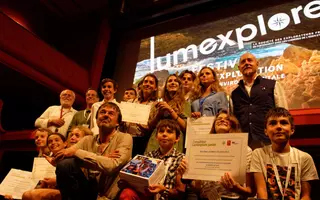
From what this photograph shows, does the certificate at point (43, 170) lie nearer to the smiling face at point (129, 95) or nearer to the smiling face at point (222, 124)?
the smiling face at point (129, 95)

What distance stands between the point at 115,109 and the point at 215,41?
3184mm

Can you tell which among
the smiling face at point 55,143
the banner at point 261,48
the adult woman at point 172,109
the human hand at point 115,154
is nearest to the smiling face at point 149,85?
the adult woman at point 172,109

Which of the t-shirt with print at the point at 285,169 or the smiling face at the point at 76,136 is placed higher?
the smiling face at the point at 76,136

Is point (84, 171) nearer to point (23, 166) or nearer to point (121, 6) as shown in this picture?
point (23, 166)

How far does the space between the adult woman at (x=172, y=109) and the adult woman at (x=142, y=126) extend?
0.57ft

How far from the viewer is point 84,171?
92.4 inches

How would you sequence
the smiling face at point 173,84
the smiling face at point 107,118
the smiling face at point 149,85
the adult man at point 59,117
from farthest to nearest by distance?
the adult man at point 59,117
the smiling face at point 149,85
the smiling face at point 173,84
the smiling face at point 107,118

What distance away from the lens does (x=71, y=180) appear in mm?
2137

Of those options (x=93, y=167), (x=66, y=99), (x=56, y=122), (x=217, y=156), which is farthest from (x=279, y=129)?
(x=66, y=99)

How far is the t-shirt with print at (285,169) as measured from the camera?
1.87 metres

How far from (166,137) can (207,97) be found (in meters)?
0.77

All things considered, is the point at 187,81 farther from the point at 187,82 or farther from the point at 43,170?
the point at 43,170

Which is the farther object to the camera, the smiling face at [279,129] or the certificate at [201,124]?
the certificate at [201,124]

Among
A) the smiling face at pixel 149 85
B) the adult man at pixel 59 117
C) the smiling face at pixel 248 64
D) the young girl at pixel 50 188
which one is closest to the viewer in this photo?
the young girl at pixel 50 188
